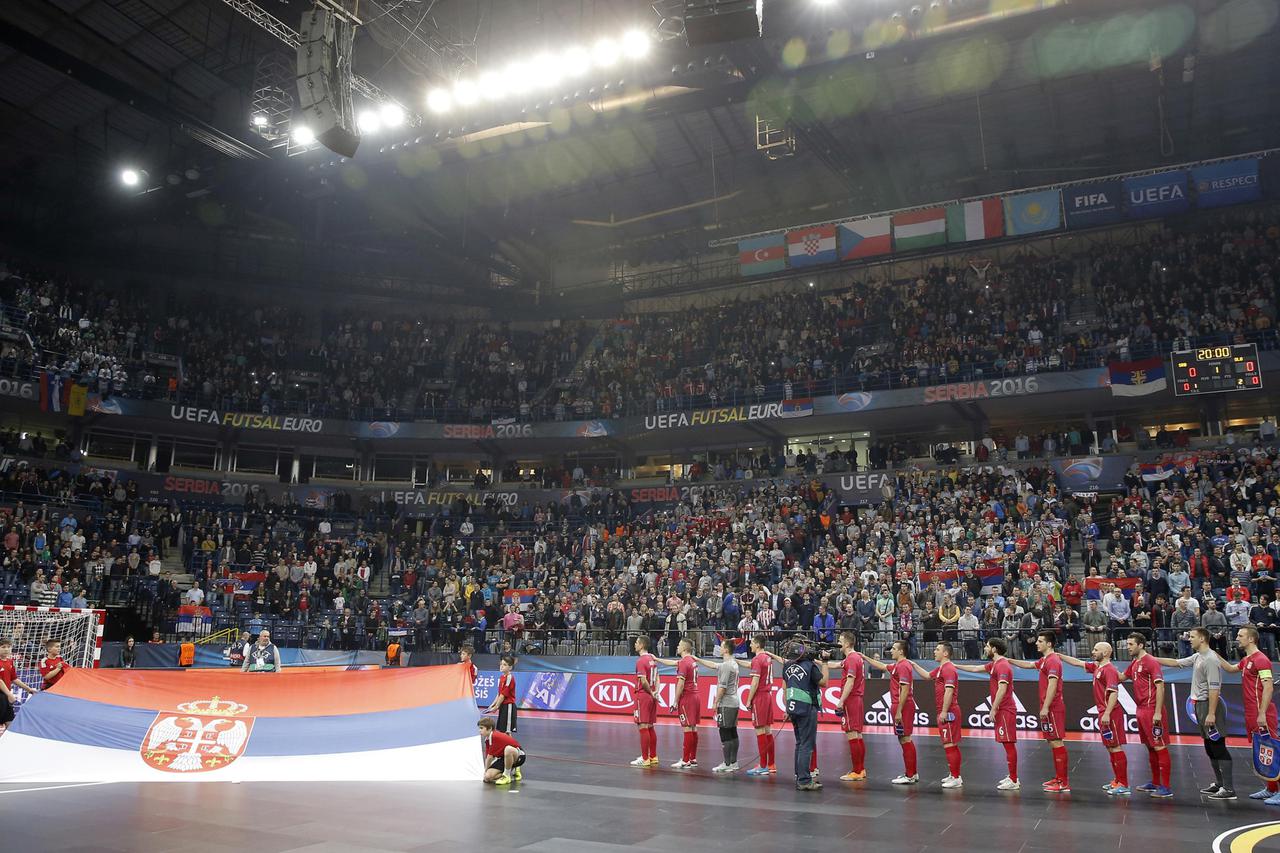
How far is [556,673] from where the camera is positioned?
24.7m

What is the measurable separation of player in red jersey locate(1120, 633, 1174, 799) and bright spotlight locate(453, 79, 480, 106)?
2315 centimetres

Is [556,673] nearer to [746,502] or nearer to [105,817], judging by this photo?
[746,502]

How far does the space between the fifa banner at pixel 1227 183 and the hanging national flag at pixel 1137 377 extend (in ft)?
20.2

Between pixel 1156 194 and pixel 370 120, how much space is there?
2763cm

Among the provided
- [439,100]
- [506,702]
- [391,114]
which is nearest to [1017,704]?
[506,702]

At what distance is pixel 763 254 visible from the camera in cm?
3825

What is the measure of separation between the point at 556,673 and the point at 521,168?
22402 mm

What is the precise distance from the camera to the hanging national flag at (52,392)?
113 feet

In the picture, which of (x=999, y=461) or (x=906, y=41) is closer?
(x=906, y=41)

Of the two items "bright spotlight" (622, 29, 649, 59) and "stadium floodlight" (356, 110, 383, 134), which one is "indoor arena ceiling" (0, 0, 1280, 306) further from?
"stadium floodlight" (356, 110, 383, 134)

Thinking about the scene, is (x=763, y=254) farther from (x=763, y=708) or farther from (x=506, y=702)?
(x=763, y=708)

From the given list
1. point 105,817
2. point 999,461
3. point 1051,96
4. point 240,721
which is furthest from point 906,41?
point 105,817

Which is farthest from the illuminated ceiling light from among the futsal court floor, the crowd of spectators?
the futsal court floor

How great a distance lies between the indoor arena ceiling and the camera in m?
25.1
